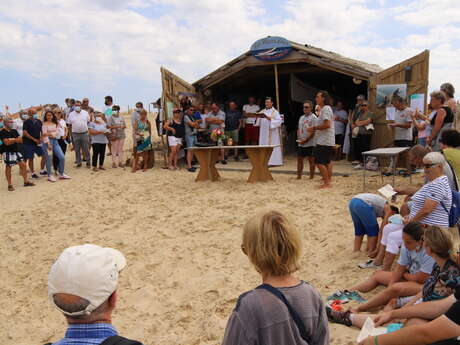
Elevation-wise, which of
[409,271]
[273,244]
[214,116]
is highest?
[214,116]

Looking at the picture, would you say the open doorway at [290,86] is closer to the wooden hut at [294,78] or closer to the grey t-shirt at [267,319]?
the wooden hut at [294,78]

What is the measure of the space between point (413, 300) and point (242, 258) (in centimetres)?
226

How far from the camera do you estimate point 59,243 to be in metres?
5.77

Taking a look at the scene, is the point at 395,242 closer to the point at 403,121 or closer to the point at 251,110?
the point at 403,121

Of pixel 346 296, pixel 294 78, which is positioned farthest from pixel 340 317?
pixel 294 78

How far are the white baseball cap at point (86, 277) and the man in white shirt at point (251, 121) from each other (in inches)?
392

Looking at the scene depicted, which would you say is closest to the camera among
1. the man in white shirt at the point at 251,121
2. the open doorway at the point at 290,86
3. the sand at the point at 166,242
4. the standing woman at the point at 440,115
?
the sand at the point at 166,242

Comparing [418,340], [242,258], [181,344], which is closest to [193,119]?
[242,258]

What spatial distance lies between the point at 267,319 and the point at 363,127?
8320 mm

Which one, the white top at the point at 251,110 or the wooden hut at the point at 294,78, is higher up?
the wooden hut at the point at 294,78

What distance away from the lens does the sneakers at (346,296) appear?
3.58 m

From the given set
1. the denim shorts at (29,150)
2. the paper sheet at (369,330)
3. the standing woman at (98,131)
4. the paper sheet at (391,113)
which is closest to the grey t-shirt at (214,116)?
the standing woman at (98,131)

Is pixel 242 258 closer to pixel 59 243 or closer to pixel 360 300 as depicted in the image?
pixel 360 300

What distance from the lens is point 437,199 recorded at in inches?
139
